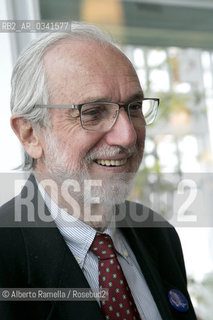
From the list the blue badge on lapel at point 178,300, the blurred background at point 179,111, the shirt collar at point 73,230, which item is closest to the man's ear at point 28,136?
the shirt collar at point 73,230

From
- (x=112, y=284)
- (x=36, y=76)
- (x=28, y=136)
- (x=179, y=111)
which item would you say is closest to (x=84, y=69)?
(x=36, y=76)

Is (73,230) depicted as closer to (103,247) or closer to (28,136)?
(103,247)

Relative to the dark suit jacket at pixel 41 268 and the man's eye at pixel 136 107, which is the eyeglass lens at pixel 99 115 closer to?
the man's eye at pixel 136 107

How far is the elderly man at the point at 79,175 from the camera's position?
43.3 inches

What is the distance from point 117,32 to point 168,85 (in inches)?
16.2

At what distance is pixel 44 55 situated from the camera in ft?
3.90

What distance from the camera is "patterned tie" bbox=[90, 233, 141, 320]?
3.62 feet

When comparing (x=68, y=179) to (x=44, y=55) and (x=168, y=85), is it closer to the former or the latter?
(x=44, y=55)

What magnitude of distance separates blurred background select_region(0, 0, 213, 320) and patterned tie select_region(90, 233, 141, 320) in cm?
104

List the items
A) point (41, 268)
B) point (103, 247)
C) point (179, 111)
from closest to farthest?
point (41, 268)
point (103, 247)
point (179, 111)

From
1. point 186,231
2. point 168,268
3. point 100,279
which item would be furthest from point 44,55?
point 186,231

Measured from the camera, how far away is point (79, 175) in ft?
3.83

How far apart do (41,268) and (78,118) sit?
419mm

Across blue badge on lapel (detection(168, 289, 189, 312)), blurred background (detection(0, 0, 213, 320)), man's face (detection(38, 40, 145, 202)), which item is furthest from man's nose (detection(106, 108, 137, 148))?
blurred background (detection(0, 0, 213, 320))
